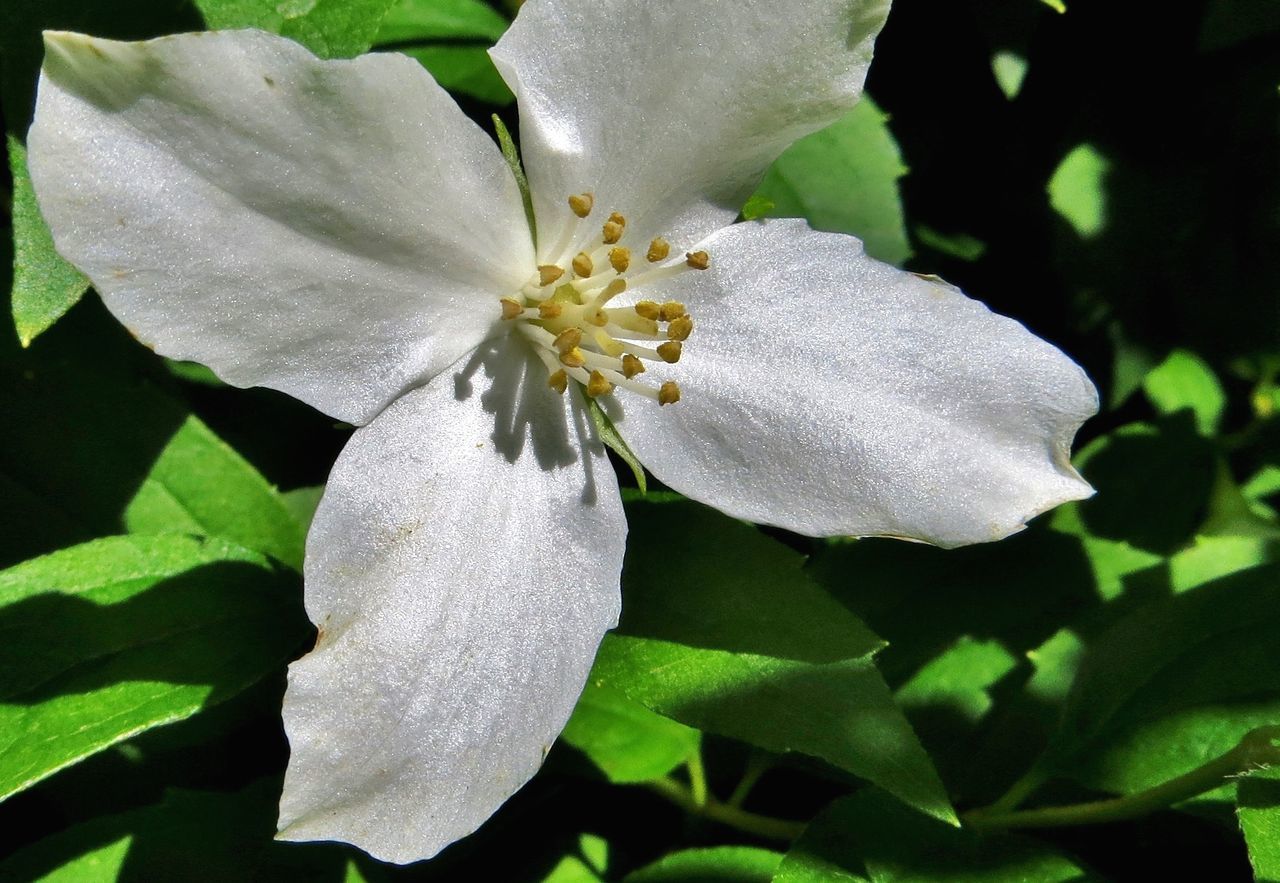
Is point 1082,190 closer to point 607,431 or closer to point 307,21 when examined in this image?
point 607,431

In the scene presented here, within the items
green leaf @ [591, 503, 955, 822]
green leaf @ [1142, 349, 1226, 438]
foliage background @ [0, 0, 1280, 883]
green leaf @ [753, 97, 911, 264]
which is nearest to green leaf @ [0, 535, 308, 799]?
foliage background @ [0, 0, 1280, 883]

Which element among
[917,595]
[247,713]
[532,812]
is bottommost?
[532,812]

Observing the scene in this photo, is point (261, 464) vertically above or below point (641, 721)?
above

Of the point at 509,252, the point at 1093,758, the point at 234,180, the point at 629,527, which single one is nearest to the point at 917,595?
the point at 1093,758

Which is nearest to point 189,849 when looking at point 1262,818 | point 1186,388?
point 1262,818

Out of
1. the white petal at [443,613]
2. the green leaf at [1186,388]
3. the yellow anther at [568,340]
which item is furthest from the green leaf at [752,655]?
the green leaf at [1186,388]

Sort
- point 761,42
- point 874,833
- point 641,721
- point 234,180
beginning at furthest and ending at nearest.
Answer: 1. point 641,721
2. point 874,833
3. point 761,42
4. point 234,180

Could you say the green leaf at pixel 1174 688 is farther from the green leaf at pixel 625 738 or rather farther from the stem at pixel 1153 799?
the green leaf at pixel 625 738

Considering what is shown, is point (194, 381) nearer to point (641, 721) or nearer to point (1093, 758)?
point (641, 721)
